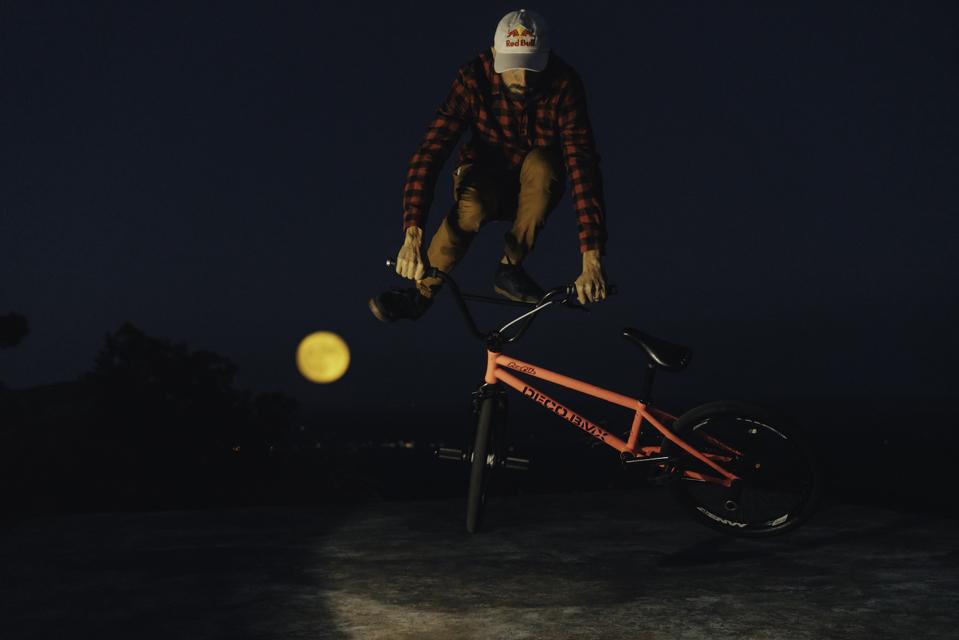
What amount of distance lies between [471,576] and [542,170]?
96.6 inches

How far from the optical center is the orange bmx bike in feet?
18.5

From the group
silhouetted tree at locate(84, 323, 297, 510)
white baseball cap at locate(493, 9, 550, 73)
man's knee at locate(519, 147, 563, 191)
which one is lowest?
silhouetted tree at locate(84, 323, 297, 510)

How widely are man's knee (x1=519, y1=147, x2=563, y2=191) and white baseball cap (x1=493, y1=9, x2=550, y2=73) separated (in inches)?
23.2

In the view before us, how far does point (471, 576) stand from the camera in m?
4.93

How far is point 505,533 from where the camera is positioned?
6141 millimetres

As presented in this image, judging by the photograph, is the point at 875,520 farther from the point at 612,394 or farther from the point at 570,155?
the point at 570,155

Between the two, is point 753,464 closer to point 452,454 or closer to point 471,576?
point 452,454

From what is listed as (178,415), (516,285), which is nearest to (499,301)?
(516,285)

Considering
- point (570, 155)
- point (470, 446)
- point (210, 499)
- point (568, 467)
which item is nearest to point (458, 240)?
point (570, 155)

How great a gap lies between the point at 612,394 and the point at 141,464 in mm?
36859

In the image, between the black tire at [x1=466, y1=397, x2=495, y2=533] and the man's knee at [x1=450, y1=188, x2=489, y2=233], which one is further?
the man's knee at [x1=450, y1=188, x2=489, y2=233]

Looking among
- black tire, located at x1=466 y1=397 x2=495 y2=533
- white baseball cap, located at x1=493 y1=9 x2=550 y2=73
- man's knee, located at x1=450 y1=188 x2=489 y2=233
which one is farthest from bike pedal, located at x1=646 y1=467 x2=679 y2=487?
white baseball cap, located at x1=493 y1=9 x2=550 y2=73

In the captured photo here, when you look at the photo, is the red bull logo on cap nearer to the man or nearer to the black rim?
the man

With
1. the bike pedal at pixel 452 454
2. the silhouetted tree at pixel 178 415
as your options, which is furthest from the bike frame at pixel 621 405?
the silhouetted tree at pixel 178 415
